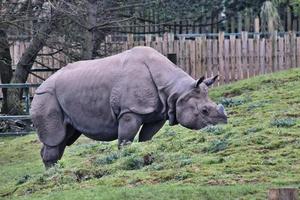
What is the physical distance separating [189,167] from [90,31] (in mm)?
11399

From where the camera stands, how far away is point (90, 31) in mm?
22172

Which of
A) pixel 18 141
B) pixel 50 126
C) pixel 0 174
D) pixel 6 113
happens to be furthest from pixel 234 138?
pixel 6 113

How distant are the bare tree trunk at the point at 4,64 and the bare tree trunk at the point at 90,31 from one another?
2087mm

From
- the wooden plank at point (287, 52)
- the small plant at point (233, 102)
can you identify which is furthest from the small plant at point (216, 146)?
the wooden plank at point (287, 52)

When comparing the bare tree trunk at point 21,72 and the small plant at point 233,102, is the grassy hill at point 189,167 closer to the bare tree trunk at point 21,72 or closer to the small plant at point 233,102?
the small plant at point 233,102

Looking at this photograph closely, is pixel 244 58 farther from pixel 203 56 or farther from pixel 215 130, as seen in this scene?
pixel 215 130

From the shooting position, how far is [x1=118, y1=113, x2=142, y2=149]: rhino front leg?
13.1 metres

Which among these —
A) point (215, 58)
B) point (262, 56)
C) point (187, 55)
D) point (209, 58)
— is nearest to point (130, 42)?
point (187, 55)

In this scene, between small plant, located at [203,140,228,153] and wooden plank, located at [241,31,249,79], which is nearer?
small plant, located at [203,140,228,153]

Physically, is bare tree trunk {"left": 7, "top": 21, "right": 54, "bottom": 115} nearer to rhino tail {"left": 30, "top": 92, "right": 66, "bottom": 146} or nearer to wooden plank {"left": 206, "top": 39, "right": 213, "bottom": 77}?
→ wooden plank {"left": 206, "top": 39, "right": 213, "bottom": 77}

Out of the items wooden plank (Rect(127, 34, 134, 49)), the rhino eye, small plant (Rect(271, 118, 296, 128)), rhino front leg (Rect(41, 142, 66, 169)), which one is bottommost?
rhino front leg (Rect(41, 142, 66, 169))

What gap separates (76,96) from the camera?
1371cm

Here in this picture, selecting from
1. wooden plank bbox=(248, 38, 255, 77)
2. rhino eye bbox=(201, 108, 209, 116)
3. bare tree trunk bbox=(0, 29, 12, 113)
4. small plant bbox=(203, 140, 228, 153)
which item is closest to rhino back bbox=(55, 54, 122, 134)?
rhino eye bbox=(201, 108, 209, 116)

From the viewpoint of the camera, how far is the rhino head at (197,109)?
13.1 meters
